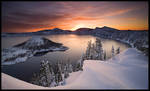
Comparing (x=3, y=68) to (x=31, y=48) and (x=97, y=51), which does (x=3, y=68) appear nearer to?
(x=31, y=48)

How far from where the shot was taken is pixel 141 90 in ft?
12.5

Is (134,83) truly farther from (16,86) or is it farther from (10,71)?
(10,71)

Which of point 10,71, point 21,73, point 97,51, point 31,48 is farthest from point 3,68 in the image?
point 97,51

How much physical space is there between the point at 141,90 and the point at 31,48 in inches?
3991

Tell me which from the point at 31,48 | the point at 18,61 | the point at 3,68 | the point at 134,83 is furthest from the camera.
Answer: the point at 31,48

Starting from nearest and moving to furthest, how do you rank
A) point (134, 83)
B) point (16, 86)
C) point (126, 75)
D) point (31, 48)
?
1. point (16, 86)
2. point (134, 83)
3. point (126, 75)
4. point (31, 48)

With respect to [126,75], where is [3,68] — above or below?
below

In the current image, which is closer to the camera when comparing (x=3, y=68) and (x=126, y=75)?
(x=126, y=75)

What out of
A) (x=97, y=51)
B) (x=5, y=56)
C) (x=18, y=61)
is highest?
(x=97, y=51)

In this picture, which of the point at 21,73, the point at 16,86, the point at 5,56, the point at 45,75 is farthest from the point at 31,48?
the point at 16,86

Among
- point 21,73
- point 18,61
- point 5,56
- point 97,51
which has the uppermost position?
point 97,51

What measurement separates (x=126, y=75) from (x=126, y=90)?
1.92 metres

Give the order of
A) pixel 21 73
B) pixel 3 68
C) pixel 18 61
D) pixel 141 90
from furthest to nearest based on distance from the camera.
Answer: pixel 18 61, pixel 3 68, pixel 21 73, pixel 141 90

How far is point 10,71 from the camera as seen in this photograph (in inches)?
1815
